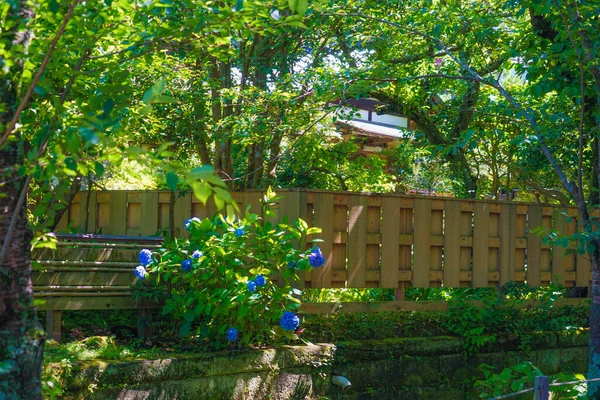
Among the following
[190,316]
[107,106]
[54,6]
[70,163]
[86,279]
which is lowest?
[190,316]

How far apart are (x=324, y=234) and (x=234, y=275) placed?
1122 mm

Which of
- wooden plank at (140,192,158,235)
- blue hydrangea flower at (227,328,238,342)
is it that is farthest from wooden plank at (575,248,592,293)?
wooden plank at (140,192,158,235)

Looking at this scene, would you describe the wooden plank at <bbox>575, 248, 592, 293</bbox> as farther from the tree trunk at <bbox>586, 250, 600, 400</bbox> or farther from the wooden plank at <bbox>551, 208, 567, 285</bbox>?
the tree trunk at <bbox>586, 250, 600, 400</bbox>

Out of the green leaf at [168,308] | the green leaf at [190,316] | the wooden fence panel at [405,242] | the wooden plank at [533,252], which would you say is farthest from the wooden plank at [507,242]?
the green leaf at [168,308]

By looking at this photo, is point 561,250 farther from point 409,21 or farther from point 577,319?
point 409,21

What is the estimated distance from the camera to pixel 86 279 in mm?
6215

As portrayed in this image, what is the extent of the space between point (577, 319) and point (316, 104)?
3.64 meters

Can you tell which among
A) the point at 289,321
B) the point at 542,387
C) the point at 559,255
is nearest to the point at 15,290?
→ the point at 542,387

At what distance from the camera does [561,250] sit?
844 cm

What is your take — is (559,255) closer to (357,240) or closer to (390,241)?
(390,241)

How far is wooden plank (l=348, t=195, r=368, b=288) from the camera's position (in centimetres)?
694

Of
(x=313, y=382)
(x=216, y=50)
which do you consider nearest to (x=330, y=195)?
(x=313, y=382)

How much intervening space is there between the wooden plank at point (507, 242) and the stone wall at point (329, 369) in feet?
2.36

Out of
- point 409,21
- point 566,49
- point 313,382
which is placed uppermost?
point 409,21
